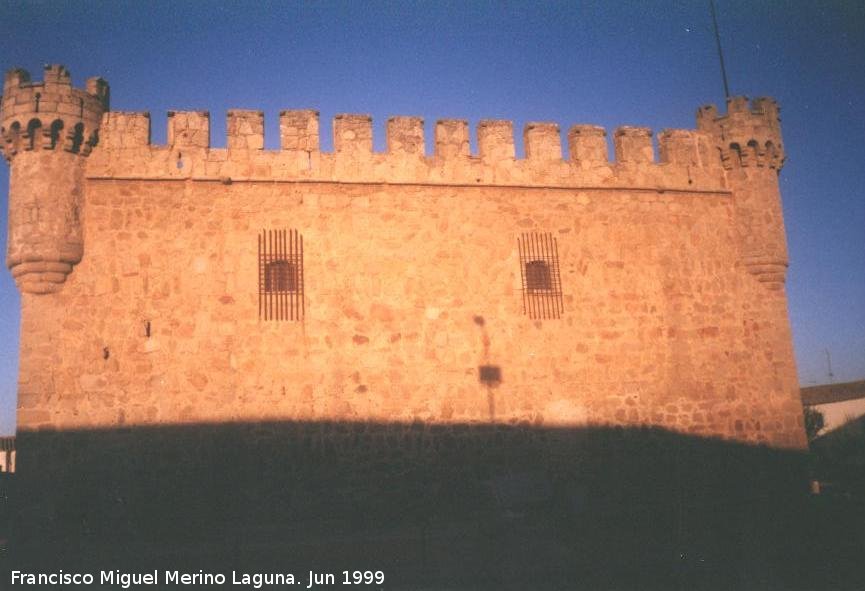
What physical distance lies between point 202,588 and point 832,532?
8.51 meters

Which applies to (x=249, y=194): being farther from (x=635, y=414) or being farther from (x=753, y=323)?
(x=753, y=323)

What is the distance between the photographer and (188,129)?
39.3 feet

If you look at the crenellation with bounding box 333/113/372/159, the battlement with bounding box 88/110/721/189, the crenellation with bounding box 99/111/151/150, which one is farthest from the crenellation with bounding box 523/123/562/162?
the crenellation with bounding box 99/111/151/150

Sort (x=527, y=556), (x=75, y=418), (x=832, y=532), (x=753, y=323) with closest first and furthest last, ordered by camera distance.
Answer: (x=527, y=556), (x=832, y=532), (x=75, y=418), (x=753, y=323)

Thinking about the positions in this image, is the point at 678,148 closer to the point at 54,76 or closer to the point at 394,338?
the point at 394,338

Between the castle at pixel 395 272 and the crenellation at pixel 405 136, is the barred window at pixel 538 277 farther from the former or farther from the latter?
the crenellation at pixel 405 136

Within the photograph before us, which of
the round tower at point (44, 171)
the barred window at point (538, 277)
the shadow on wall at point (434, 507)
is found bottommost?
the shadow on wall at point (434, 507)

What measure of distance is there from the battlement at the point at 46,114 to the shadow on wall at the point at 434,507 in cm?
465

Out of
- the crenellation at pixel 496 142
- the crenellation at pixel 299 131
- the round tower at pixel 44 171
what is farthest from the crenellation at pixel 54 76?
the crenellation at pixel 496 142

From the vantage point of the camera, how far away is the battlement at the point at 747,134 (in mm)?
13664

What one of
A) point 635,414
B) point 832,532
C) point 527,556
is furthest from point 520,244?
point 832,532

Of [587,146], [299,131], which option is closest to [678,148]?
[587,146]

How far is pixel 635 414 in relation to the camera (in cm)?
1248

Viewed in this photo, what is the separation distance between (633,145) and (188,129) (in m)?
8.26
